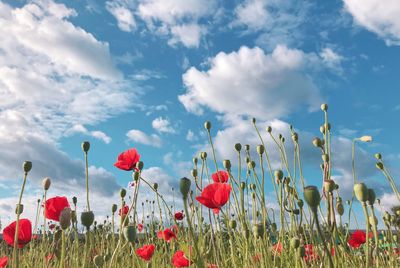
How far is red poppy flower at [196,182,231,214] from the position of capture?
146 cm

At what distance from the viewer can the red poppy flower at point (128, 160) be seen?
2.22m

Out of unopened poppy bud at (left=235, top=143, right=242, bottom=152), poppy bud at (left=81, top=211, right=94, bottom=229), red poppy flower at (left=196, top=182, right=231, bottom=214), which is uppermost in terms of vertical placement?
unopened poppy bud at (left=235, top=143, right=242, bottom=152)

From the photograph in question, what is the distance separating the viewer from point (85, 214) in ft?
3.77

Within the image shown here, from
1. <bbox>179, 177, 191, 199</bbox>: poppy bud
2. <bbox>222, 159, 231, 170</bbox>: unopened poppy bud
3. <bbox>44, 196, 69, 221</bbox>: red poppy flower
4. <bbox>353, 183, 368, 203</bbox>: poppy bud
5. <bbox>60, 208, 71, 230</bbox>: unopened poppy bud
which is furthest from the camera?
<bbox>222, 159, 231, 170</bbox>: unopened poppy bud

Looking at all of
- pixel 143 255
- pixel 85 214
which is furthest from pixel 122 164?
pixel 85 214

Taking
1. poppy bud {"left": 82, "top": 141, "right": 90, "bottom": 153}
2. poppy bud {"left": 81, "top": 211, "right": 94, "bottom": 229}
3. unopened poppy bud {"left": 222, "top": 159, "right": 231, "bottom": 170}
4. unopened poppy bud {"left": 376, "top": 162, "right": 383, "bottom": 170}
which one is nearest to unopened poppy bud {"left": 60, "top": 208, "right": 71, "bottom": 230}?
poppy bud {"left": 81, "top": 211, "right": 94, "bottom": 229}

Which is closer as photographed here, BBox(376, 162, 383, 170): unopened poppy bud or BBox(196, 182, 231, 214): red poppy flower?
BBox(196, 182, 231, 214): red poppy flower

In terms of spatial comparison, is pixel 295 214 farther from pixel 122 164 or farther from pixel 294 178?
pixel 122 164

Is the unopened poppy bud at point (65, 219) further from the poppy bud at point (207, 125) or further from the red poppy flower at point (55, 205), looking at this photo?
the poppy bud at point (207, 125)

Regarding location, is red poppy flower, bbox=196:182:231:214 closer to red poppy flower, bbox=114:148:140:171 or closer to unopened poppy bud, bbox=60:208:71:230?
unopened poppy bud, bbox=60:208:71:230

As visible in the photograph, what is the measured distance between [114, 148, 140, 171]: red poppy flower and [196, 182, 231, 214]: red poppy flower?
820 millimetres

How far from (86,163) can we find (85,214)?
19.2 inches

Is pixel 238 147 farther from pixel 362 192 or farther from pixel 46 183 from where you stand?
pixel 362 192

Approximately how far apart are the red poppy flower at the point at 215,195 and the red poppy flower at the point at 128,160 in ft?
2.69
